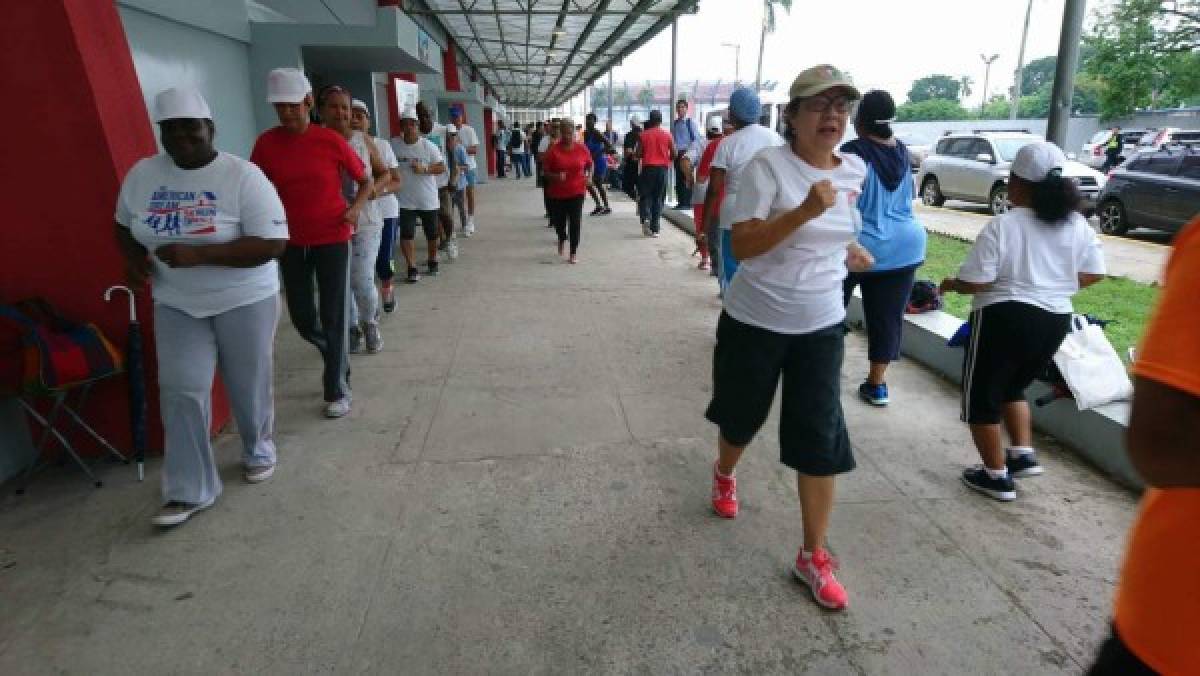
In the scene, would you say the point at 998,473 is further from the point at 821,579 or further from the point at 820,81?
the point at 820,81

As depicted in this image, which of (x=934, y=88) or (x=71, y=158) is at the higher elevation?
(x=934, y=88)

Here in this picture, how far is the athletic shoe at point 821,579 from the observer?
264 centimetres

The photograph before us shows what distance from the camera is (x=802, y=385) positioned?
2.66m

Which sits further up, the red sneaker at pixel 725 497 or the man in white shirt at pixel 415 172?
the man in white shirt at pixel 415 172

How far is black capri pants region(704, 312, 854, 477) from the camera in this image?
2643mm

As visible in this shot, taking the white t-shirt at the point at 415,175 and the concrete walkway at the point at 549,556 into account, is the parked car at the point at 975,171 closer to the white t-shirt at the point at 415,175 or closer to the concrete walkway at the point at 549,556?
the white t-shirt at the point at 415,175

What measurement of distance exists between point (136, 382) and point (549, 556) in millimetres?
2200

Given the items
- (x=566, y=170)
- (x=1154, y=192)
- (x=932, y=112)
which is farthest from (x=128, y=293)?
(x=932, y=112)

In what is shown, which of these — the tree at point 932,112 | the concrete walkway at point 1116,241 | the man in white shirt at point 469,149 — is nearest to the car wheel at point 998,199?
the concrete walkway at point 1116,241

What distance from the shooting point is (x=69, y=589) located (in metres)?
2.79

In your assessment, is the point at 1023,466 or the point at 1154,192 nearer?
the point at 1023,466

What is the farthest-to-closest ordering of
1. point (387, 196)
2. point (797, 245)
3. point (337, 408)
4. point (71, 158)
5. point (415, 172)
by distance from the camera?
point (415, 172), point (387, 196), point (337, 408), point (71, 158), point (797, 245)

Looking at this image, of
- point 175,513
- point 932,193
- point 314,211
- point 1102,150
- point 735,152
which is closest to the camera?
point 175,513

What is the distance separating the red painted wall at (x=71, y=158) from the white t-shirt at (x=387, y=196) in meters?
2.22
